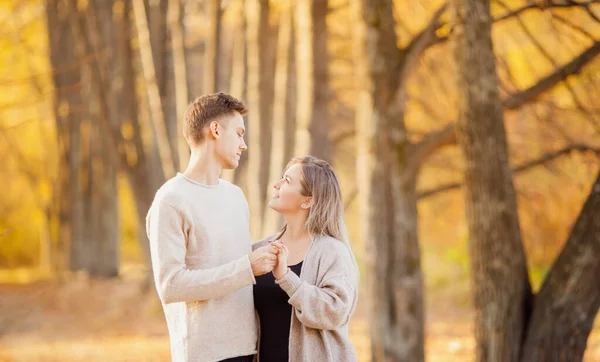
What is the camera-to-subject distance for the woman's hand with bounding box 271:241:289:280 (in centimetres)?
357

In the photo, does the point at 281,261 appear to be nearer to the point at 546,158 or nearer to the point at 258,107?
the point at 546,158

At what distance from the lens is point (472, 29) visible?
6.27 m

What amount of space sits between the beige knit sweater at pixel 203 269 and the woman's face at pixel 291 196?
17 cm

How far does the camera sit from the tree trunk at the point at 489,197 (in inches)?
245

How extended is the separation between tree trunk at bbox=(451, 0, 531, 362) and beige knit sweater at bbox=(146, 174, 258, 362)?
2.86m

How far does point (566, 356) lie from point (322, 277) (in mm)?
2809

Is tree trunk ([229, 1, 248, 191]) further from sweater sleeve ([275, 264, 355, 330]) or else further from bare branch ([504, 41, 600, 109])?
sweater sleeve ([275, 264, 355, 330])

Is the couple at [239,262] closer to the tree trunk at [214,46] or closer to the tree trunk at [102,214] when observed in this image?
the tree trunk at [214,46]

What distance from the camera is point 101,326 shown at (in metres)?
17.5

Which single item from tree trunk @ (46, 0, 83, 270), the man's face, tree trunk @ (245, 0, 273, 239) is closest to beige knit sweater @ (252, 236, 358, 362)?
the man's face

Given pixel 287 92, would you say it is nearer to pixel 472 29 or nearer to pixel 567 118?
pixel 567 118

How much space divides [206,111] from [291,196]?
1.67ft

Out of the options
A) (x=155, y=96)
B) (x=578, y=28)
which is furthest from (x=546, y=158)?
(x=155, y=96)

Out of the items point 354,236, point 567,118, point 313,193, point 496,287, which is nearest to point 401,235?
point 496,287
